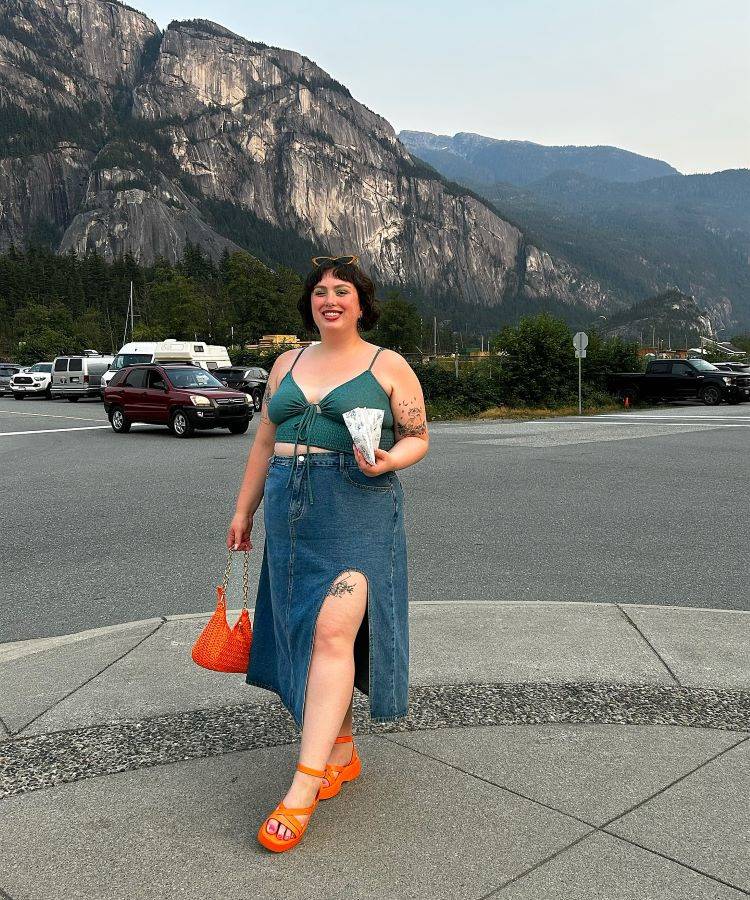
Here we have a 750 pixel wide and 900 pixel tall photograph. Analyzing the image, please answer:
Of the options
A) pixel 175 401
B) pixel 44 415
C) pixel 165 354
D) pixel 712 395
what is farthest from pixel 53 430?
pixel 712 395

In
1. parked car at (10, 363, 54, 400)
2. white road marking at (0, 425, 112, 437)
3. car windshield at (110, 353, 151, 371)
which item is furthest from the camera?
parked car at (10, 363, 54, 400)

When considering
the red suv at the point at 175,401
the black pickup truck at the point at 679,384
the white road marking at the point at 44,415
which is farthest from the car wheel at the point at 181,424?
the black pickup truck at the point at 679,384

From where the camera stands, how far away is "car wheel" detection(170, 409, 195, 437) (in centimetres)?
1850

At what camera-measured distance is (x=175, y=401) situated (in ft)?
61.6

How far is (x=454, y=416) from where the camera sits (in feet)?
90.9

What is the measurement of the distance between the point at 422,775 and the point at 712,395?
3201 centimetres

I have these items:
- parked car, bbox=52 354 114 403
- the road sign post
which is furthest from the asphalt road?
parked car, bbox=52 354 114 403

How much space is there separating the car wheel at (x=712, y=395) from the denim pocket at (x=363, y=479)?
1262 inches

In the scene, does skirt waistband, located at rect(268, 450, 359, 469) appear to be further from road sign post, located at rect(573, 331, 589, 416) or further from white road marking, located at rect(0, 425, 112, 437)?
road sign post, located at rect(573, 331, 589, 416)

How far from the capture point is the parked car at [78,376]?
34.8 m

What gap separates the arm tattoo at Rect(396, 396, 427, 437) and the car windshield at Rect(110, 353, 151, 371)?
104 feet

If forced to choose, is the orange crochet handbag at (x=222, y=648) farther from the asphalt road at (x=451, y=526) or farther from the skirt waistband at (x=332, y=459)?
the asphalt road at (x=451, y=526)

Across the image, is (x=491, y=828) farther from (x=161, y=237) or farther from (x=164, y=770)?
(x=161, y=237)

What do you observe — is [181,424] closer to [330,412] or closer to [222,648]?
[222,648]
